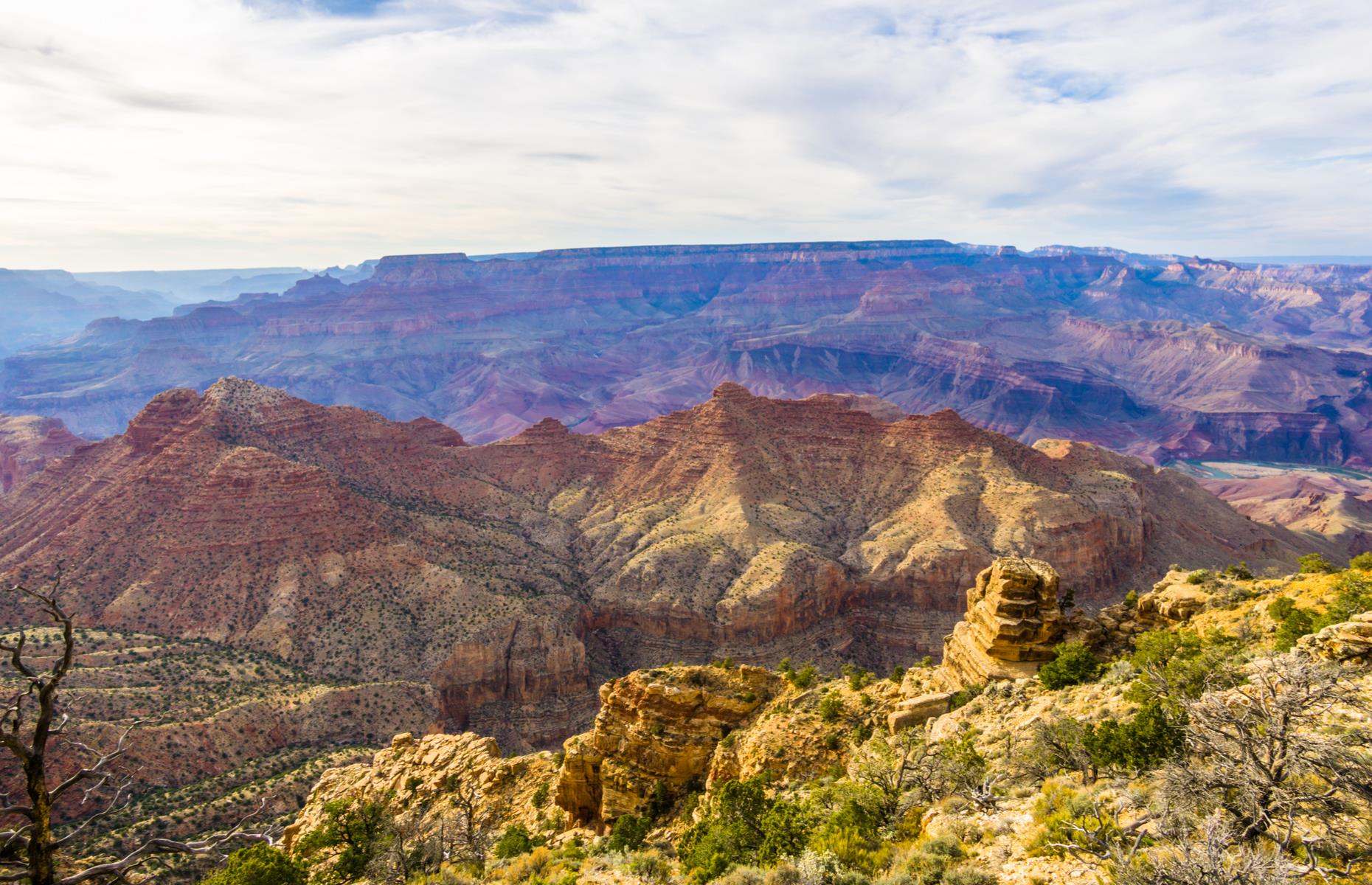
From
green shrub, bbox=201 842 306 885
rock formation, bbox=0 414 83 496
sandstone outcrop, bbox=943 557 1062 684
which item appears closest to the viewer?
green shrub, bbox=201 842 306 885

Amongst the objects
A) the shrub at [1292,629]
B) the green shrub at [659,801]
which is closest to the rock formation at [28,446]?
the green shrub at [659,801]

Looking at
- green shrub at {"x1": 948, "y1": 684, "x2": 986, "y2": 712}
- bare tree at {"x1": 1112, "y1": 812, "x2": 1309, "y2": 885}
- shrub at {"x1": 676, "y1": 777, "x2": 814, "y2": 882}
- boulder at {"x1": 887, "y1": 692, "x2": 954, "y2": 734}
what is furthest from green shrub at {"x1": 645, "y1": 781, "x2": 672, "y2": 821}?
bare tree at {"x1": 1112, "y1": 812, "x2": 1309, "y2": 885}

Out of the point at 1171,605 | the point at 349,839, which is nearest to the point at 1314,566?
the point at 1171,605

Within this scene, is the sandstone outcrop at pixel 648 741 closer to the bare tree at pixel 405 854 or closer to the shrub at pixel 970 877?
the bare tree at pixel 405 854

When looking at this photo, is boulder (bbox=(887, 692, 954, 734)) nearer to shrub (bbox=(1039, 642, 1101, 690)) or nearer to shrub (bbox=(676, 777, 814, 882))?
shrub (bbox=(1039, 642, 1101, 690))

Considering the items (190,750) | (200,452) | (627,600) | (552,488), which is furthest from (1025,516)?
(200,452)

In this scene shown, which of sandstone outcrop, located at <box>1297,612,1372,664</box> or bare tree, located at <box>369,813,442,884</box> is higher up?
sandstone outcrop, located at <box>1297,612,1372,664</box>

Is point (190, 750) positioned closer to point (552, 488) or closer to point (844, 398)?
point (552, 488)
